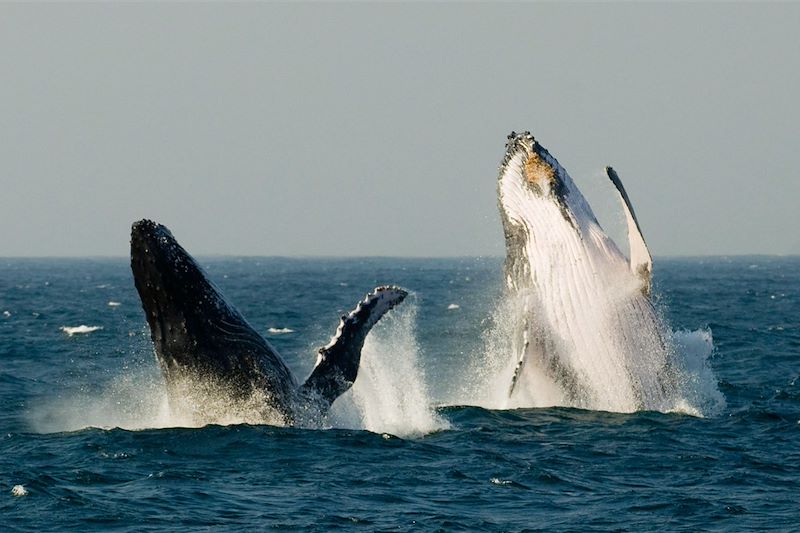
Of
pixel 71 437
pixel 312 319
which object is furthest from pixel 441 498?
pixel 312 319

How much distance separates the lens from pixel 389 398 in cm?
1662

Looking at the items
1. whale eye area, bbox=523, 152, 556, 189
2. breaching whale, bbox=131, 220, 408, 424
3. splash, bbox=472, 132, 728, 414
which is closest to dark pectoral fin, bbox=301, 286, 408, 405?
breaching whale, bbox=131, 220, 408, 424

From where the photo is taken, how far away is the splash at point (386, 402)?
15836mm

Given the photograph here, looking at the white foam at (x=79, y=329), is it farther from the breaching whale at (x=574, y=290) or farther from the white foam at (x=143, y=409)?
the breaching whale at (x=574, y=290)

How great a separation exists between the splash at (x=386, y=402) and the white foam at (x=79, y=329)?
2373cm

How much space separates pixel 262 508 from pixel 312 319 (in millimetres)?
34292

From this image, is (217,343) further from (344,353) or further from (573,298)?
(573,298)

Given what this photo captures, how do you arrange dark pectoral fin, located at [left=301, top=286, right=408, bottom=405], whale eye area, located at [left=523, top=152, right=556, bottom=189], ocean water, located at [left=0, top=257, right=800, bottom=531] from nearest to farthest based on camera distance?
ocean water, located at [left=0, top=257, right=800, bottom=531] < dark pectoral fin, located at [left=301, top=286, right=408, bottom=405] < whale eye area, located at [left=523, top=152, right=556, bottom=189]

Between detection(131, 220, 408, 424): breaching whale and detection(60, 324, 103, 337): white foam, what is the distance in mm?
25341

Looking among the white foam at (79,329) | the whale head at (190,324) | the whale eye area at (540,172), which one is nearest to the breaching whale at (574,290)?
the whale eye area at (540,172)

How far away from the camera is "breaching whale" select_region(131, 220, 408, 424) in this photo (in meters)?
13.8

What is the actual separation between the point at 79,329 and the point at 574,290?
28396 mm

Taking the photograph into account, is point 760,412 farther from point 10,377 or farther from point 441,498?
point 10,377

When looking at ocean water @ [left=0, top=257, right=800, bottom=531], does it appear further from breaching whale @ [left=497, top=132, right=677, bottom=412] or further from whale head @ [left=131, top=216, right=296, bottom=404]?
whale head @ [left=131, top=216, right=296, bottom=404]
